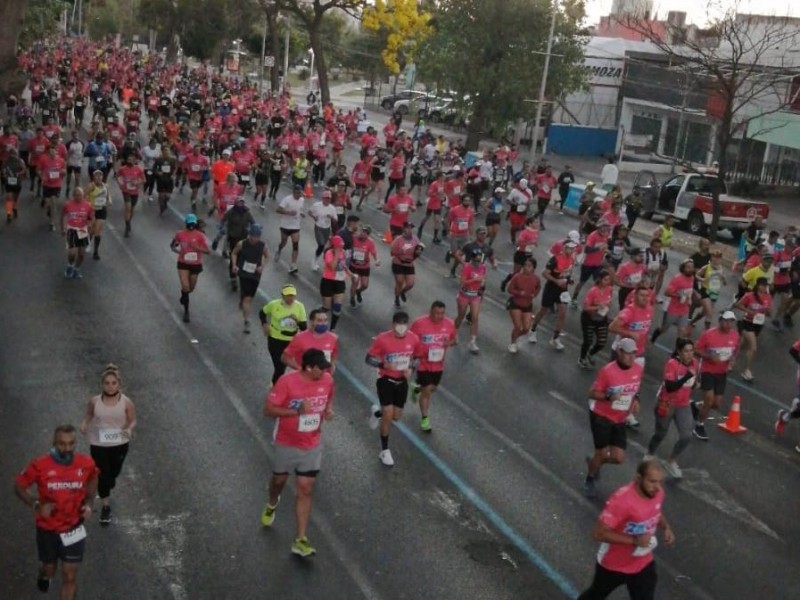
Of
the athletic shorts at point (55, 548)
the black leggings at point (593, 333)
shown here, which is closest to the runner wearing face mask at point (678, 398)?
the black leggings at point (593, 333)

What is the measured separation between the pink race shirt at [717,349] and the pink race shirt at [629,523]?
4.98 m

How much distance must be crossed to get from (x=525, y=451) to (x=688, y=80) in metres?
31.3

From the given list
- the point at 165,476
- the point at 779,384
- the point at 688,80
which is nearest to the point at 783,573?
the point at 165,476

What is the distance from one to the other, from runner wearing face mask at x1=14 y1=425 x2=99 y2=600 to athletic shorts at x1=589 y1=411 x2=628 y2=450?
4830mm

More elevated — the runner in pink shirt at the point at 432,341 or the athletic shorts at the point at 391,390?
the runner in pink shirt at the point at 432,341

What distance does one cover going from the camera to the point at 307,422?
8164 millimetres

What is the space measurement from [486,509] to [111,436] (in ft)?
11.4

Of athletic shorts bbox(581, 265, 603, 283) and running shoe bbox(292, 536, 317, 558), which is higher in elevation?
athletic shorts bbox(581, 265, 603, 283)

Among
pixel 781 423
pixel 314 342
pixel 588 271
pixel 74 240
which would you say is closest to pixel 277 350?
pixel 314 342

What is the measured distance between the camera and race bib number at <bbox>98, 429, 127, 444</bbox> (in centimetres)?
830

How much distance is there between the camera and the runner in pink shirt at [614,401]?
9.55 meters

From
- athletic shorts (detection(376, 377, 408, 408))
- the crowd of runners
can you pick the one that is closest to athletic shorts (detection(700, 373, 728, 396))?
the crowd of runners

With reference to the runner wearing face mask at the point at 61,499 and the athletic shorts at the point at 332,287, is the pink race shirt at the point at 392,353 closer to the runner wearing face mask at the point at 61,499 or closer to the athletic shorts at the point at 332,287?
the runner wearing face mask at the point at 61,499

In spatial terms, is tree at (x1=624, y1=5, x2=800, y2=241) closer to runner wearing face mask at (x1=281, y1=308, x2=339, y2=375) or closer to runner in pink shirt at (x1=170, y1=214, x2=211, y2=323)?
runner in pink shirt at (x1=170, y1=214, x2=211, y2=323)
